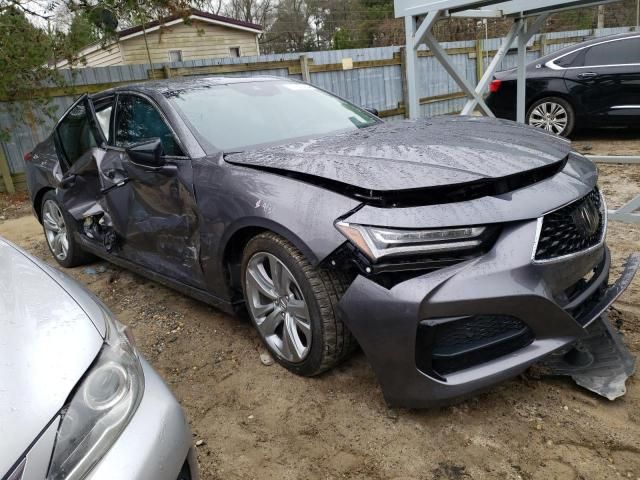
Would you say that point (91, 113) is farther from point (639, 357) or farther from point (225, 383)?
point (639, 357)

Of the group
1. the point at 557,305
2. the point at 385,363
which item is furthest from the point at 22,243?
the point at 557,305

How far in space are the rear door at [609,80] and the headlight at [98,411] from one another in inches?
307

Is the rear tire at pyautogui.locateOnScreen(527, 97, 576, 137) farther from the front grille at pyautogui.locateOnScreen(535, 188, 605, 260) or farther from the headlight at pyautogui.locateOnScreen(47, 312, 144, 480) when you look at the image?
the headlight at pyautogui.locateOnScreen(47, 312, 144, 480)

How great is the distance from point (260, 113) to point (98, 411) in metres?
2.22

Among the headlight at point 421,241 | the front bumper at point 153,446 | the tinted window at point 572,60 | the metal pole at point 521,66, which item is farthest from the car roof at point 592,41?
the front bumper at point 153,446

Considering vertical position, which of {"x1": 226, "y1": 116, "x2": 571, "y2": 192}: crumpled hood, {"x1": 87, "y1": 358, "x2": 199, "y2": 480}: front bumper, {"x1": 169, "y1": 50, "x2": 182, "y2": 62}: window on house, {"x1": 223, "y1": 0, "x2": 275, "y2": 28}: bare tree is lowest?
{"x1": 87, "y1": 358, "x2": 199, "y2": 480}: front bumper

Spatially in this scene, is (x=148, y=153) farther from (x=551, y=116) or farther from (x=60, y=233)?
(x=551, y=116)

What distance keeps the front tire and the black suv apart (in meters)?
6.83

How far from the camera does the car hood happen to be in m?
1.12

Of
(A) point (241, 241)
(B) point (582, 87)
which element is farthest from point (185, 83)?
(B) point (582, 87)

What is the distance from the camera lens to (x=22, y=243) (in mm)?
5941

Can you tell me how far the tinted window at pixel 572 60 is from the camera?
7.51 m

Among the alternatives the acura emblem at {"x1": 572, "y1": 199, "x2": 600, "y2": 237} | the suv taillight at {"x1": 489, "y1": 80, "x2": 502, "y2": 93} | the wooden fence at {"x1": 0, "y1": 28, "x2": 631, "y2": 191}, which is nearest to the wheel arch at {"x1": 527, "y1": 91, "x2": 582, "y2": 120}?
the suv taillight at {"x1": 489, "y1": 80, "x2": 502, "y2": 93}

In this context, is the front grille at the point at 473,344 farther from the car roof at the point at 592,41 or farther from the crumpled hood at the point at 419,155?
the car roof at the point at 592,41
